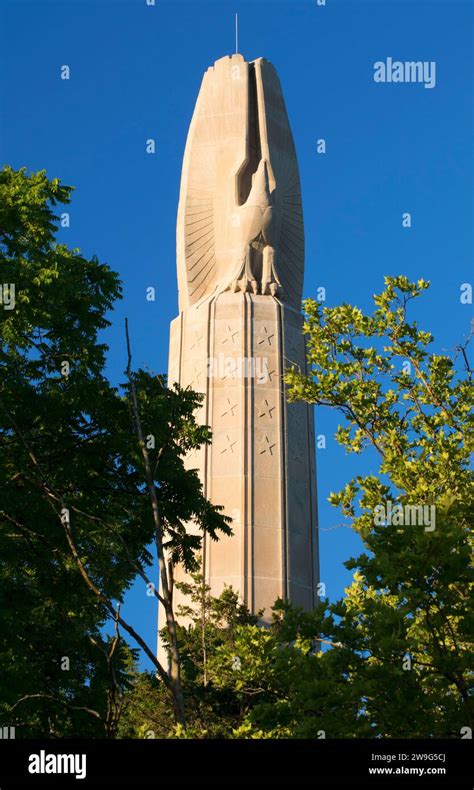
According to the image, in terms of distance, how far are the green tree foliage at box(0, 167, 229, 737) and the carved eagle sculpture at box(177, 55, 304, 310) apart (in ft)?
61.4

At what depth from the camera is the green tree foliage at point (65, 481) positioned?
64.3 ft

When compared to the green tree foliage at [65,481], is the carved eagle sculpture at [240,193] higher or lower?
higher

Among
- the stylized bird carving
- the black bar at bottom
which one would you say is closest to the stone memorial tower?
the stylized bird carving

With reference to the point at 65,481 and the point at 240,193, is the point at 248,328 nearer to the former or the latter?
the point at 240,193

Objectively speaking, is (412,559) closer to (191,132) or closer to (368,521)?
(368,521)

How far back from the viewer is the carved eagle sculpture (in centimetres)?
4053

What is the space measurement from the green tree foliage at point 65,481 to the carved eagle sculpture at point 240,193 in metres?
18.7

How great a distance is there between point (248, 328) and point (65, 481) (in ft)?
60.9

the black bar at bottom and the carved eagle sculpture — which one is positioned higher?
the carved eagle sculpture

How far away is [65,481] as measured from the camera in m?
20.2

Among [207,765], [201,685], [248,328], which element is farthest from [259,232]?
[207,765]

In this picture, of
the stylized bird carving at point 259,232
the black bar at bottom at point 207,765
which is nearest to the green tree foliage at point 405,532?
the black bar at bottom at point 207,765

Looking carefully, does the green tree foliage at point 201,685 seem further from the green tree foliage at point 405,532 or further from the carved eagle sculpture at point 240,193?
the carved eagle sculpture at point 240,193

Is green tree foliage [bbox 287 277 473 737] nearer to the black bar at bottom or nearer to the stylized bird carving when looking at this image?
the black bar at bottom
